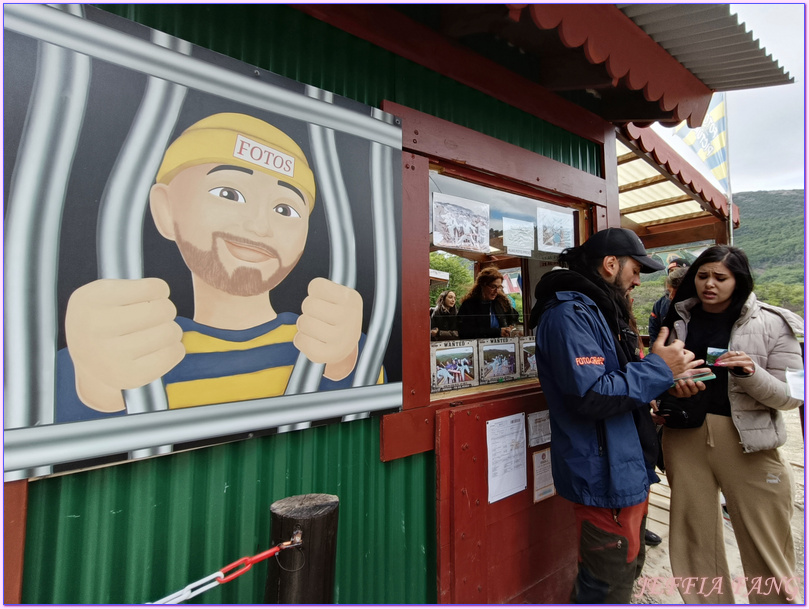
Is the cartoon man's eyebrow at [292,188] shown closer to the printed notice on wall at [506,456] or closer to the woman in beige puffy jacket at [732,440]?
the printed notice on wall at [506,456]

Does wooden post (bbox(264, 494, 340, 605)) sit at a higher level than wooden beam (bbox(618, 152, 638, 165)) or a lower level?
lower

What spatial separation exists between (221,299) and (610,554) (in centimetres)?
209

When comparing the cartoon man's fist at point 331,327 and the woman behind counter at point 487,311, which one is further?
the woman behind counter at point 487,311

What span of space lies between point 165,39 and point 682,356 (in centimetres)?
262

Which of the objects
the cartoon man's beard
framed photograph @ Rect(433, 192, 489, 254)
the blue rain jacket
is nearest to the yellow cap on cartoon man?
the cartoon man's beard

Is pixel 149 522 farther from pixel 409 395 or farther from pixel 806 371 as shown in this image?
pixel 806 371

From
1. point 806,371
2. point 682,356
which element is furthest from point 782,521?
point 682,356

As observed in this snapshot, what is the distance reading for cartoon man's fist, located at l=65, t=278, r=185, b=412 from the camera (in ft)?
4.06

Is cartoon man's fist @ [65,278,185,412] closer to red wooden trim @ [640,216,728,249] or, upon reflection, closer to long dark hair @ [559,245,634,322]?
long dark hair @ [559,245,634,322]

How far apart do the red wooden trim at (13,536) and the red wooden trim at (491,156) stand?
79.7 inches

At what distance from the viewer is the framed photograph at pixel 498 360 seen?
2488 mm

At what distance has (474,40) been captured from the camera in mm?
2469

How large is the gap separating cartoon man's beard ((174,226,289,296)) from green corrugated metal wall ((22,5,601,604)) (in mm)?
619

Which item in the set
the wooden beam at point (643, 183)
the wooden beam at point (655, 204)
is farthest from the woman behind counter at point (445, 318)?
the wooden beam at point (655, 204)
